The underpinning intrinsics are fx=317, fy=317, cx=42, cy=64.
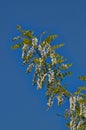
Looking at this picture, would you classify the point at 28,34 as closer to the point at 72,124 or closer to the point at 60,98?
the point at 60,98

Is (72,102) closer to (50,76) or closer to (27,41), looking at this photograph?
(50,76)

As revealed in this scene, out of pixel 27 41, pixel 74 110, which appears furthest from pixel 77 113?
pixel 27 41

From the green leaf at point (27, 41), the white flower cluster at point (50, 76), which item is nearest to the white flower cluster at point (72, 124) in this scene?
the white flower cluster at point (50, 76)

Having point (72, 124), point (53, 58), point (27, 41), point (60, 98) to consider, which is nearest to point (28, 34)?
point (27, 41)

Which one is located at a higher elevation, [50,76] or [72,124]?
[50,76]

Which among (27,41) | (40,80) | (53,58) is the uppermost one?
(27,41)

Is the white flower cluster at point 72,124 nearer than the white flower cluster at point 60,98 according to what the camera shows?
No

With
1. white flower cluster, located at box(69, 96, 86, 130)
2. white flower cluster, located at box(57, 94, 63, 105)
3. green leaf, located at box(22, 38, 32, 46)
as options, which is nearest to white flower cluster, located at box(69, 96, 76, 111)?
white flower cluster, located at box(69, 96, 86, 130)

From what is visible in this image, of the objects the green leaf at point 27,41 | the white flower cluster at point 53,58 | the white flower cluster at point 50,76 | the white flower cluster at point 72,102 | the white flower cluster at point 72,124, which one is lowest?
the white flower cluster at point 72,124

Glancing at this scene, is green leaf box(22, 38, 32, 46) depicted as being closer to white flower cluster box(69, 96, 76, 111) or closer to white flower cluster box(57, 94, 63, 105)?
white flower cluster box(57, 94, 63, 105)

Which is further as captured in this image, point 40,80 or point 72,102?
point 40,80

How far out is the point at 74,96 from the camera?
11.6m

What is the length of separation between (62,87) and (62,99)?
1.42 feet

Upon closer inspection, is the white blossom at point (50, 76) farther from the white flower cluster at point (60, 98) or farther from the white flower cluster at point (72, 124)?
the white flower cluster at point (72, 124)
